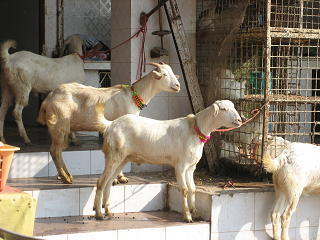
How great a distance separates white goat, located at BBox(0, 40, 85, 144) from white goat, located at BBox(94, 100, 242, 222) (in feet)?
8.24

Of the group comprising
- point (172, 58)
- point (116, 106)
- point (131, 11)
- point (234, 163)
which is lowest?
point (234, 163)

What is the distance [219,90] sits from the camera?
8602mm

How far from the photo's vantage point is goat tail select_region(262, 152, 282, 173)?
6.93m

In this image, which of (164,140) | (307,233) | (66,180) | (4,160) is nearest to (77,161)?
(66,180)

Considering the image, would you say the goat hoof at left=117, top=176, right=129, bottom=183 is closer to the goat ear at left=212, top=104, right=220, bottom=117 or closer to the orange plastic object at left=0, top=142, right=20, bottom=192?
the goat ear at left=212, top=104, right=220, bottom=117

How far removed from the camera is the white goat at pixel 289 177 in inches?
274

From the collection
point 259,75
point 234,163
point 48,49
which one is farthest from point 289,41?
point 48,49

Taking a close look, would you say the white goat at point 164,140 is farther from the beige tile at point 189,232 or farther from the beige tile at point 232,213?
the beige tile at point 232,213

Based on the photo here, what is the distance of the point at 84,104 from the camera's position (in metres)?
7.53

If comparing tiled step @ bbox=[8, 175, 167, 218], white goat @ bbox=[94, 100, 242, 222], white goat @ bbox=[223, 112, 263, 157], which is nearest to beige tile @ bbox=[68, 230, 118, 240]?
white goat @ bbox=[94, 100, 242, 222]

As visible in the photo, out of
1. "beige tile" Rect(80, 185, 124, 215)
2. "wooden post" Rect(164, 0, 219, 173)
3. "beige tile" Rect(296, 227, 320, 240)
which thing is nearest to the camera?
"beige tile" Rect(80, 185, 124, 215)

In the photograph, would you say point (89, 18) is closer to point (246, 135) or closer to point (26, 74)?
point (26, 74)

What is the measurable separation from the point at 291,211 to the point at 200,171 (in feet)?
6.10

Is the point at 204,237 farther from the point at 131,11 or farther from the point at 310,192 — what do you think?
the point at 131,11
